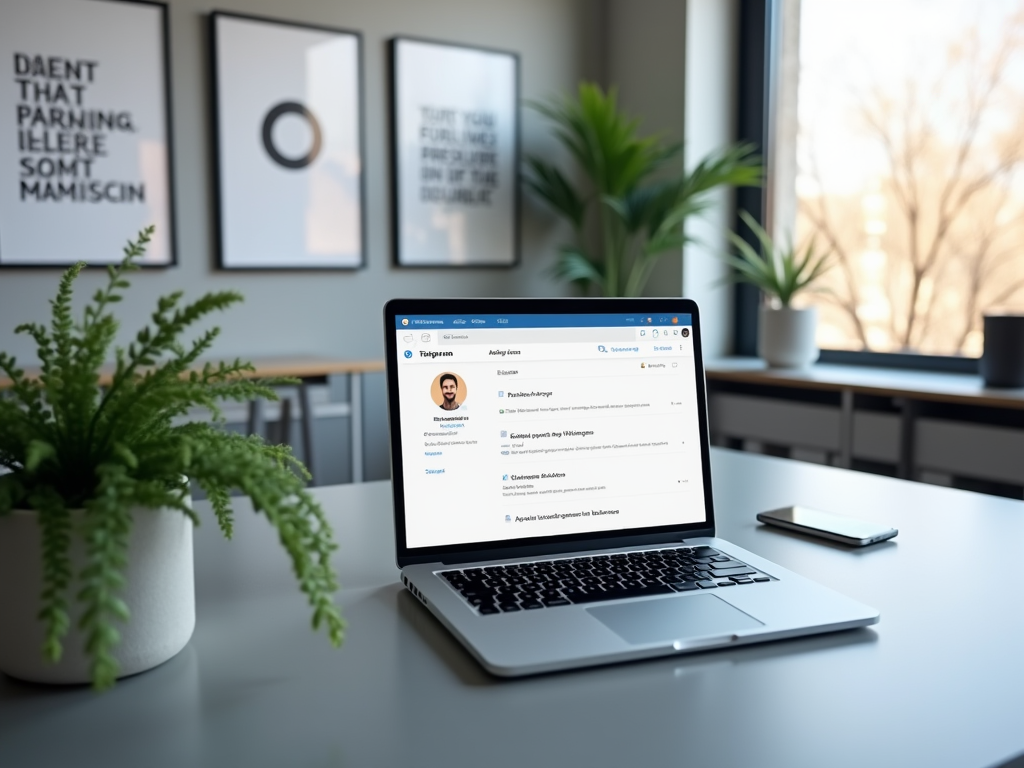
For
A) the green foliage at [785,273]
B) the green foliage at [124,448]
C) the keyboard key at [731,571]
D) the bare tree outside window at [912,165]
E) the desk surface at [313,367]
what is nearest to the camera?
the green foliage at [124,448]

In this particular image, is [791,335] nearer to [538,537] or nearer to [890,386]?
[890,386]

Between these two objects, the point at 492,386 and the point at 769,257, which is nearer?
the point at 492,386

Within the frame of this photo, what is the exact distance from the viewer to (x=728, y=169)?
310 cm

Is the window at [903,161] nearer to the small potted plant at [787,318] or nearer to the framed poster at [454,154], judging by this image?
the small potted plant at [787,318]

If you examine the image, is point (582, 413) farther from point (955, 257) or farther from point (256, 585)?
point (955, 257)

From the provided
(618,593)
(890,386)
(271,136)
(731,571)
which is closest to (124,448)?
(618,593)

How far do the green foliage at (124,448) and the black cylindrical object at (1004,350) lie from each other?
2216 mm

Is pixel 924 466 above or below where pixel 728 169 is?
below

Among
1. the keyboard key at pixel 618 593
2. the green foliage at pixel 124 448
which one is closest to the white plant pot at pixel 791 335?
the keyboard key at pixel 618 593

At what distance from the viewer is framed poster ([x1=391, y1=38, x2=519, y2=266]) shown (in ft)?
10.8

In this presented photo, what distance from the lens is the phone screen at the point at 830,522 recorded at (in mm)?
1017

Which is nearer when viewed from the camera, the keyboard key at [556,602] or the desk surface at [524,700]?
the desk surface at [524,700]

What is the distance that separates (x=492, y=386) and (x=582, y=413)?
0.10 m

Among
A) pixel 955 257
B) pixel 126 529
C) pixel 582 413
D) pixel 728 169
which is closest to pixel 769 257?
pixel 728 169
